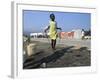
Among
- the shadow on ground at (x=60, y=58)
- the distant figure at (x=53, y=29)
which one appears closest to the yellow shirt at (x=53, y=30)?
the distant figure at (x=53, y=29)

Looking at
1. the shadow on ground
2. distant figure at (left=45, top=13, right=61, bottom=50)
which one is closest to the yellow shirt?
distant figure at (left=45, top=13, right=61, bottom=50)

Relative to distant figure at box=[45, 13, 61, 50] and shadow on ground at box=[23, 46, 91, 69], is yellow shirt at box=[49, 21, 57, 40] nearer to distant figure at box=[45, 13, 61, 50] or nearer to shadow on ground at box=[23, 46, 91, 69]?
distant figure at box=[45, 13, 61, 50]

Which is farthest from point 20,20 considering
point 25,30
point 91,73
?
point 91,73

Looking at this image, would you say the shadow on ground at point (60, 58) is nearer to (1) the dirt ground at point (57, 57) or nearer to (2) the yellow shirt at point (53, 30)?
(1) the dirt ground at point (57, 57)

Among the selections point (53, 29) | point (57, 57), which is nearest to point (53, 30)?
point (53, 29)

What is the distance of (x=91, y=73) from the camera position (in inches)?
88.6

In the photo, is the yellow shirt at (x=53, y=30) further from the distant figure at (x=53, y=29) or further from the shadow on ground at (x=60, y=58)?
the shadow on ground at (x=60, y=58)

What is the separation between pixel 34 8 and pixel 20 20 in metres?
0.16

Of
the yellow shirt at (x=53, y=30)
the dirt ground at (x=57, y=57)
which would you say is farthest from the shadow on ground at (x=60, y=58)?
the yellow shirt at (x=53, y=30)

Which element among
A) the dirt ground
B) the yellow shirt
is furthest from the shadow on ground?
the yellow shirt

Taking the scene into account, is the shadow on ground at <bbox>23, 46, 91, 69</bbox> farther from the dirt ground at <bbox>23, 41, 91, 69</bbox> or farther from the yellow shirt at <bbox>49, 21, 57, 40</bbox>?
the yellow shirt at <bbox>49, 21, 57, 40</bbox>

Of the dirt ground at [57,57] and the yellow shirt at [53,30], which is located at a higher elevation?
the yellow shirt at [53,30]

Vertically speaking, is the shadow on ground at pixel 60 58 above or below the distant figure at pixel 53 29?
below

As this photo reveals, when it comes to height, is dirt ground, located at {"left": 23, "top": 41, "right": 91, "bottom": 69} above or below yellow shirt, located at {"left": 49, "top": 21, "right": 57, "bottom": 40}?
below
